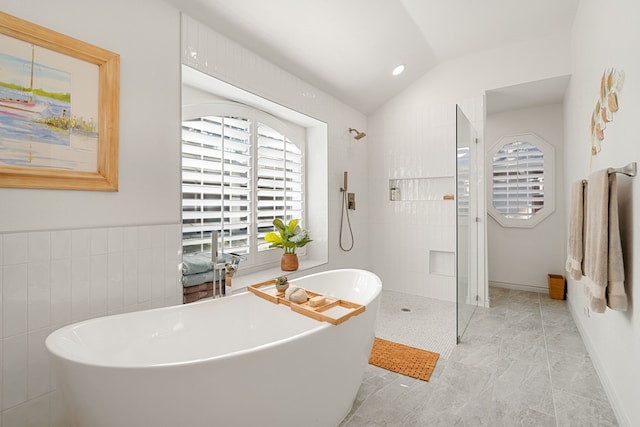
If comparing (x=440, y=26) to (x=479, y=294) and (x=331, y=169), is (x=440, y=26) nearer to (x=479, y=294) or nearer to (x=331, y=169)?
(x=331, y=169)

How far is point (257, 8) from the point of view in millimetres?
2146

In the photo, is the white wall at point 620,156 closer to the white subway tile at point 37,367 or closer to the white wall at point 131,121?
the white wall at point 131,121

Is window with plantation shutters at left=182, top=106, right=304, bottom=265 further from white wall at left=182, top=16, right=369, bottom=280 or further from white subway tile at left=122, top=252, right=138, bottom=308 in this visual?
white subway tile at left=122, top=252, right=138, bottom=308

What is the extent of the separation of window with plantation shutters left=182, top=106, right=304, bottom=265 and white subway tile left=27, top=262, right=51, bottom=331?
0.93m

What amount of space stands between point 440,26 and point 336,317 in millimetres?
3026

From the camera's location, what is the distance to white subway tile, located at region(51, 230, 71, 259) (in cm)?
147

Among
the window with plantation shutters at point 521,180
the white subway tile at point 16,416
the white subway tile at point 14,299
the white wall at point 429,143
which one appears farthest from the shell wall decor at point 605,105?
the white subway tile at point 16,416

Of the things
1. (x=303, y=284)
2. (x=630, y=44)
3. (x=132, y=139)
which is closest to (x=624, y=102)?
(x=630, y=44)

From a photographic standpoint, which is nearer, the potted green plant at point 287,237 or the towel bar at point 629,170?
the towel bar at point 629,170

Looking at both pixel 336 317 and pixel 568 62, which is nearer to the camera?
pixel 336 317

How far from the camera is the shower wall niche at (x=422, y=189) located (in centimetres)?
369

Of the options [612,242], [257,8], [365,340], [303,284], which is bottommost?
[365,340]

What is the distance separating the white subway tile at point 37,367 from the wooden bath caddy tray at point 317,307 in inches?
41.7

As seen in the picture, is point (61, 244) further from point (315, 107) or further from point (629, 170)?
point (629, 170)
